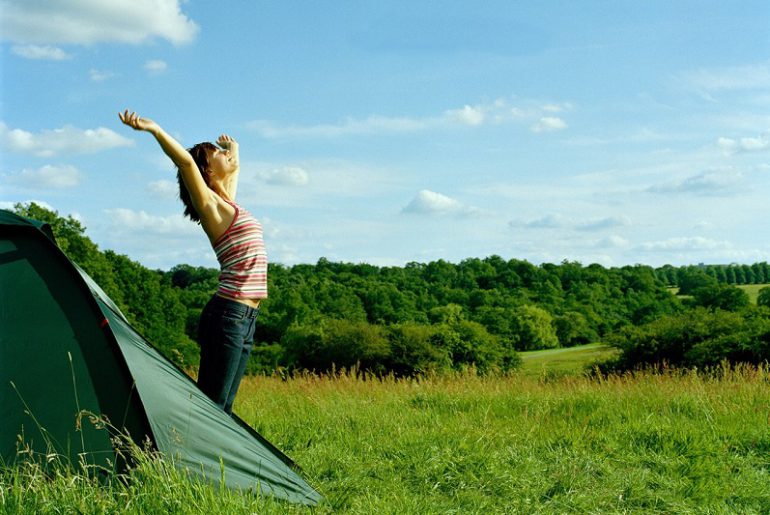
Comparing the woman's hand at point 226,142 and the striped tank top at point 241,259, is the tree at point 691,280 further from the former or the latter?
the striped tank top at point 241,259

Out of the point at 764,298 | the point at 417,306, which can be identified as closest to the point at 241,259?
the point at 764,298

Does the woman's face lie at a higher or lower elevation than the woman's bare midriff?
higher

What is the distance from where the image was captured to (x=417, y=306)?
1551 inches

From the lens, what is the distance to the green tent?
3809 mm

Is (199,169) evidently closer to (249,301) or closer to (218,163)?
(218,163)

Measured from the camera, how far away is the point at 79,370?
12.7 ft

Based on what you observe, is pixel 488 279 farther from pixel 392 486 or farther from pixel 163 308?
pixel 392 486

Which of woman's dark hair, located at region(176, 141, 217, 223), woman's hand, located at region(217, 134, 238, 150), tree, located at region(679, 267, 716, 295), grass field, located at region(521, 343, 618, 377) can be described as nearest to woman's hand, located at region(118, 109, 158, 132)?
woman's dark hair, located at region(176, 141, 217, 223)

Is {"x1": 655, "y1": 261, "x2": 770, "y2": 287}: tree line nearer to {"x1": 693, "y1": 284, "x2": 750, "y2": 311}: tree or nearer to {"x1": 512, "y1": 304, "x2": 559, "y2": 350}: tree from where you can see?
{"x1": 512, "y1": 304, "x2": 559, "y2": 350}: tree

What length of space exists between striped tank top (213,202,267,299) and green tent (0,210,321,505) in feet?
2.20

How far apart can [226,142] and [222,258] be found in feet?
2.94

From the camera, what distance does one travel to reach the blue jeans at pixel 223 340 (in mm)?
3811

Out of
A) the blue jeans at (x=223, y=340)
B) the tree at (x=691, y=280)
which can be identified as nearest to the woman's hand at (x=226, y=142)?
the blue jeans at (x=223, y=340)

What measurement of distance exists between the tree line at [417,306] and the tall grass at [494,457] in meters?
13.6
